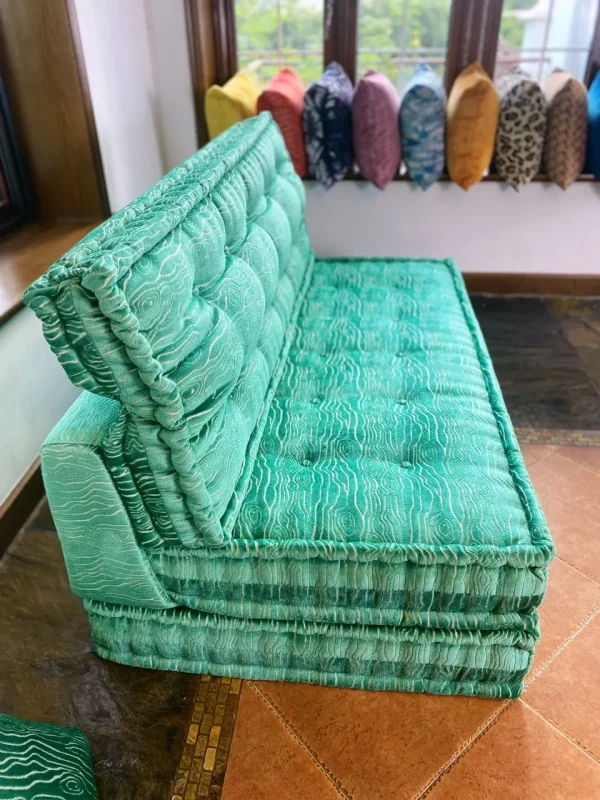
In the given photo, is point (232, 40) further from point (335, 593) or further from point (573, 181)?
point (335, 593)

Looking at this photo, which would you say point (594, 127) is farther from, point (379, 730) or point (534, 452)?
point (379, 730)

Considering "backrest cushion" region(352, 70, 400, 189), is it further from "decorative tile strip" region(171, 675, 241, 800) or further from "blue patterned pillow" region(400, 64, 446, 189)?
"decorative tile strip" region(171, 675, 241, 800)

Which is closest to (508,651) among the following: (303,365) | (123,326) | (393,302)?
(303,365)

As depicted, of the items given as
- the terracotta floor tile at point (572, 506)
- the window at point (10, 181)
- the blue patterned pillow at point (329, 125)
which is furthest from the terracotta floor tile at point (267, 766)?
the blue patterned pillow at point (329, 125)

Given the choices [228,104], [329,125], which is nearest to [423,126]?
[329,125]

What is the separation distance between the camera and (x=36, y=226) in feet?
7.09

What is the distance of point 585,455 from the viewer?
1.87m

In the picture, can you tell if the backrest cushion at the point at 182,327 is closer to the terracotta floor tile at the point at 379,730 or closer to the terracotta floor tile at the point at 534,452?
the terracotta floor tile at the point at 379,730

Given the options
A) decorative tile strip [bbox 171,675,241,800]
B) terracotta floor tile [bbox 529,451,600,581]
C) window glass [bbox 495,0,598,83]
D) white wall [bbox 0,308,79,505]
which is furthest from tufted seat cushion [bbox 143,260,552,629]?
window glass [bbox 495,0,598,83]

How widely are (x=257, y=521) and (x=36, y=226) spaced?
60.7 inches

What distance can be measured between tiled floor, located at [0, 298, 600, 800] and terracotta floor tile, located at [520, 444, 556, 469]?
Answer: 34cm

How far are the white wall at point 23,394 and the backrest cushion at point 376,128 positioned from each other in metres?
1.42

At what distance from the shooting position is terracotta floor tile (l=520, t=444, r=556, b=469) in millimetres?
1853

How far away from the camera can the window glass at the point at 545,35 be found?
2476 mm
